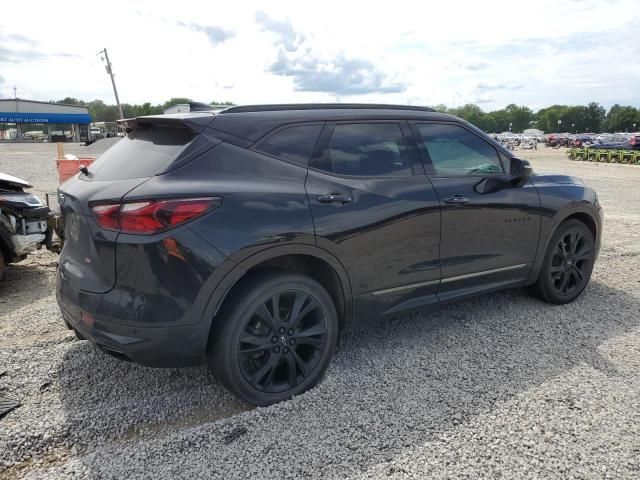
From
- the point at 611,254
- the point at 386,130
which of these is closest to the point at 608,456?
the point at 386,130

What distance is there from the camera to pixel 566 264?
463cm

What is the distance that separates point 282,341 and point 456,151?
2.03m

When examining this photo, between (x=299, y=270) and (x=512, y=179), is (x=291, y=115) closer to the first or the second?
(x=299, y=270)

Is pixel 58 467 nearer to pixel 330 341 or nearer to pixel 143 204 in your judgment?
pixel 143 204

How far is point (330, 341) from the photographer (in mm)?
3205

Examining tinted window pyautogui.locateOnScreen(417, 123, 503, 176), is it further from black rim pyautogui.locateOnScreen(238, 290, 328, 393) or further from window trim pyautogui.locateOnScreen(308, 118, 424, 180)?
black rim pyautogui.locateOnScreen(238, 290, 328, 393)

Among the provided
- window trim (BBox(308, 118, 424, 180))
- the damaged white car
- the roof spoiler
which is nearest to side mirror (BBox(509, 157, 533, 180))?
window trim (BBox(308, 118, 424, 180))

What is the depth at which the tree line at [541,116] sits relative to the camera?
122188 millimetres

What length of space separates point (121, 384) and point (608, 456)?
9.32 ft

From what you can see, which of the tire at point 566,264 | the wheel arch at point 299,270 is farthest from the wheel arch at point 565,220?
the wheel arch at point 299,270

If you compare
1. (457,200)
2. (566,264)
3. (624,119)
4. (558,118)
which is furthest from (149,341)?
(558,118)

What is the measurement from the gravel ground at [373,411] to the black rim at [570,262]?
0.47 m

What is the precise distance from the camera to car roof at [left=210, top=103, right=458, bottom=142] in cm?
303

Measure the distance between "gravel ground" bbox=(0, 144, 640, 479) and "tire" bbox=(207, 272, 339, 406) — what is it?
133mm
